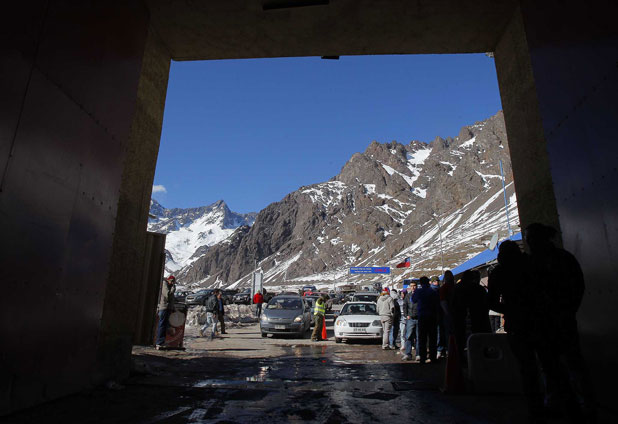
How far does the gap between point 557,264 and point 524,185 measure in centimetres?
298

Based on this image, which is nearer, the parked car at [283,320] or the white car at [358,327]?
the white car at [358,327]

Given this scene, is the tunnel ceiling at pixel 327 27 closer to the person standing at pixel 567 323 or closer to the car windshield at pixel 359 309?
the person standing at pixel 567 323

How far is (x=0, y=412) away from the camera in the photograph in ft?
10.9

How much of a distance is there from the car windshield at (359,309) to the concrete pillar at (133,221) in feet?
31.6

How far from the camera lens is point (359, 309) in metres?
15.0

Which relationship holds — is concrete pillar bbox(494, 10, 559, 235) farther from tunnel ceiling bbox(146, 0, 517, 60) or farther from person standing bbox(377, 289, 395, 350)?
person standing bbox(377, 289, 395, 350)

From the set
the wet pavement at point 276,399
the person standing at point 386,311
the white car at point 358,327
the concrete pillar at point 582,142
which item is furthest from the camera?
the white car at point 358,327

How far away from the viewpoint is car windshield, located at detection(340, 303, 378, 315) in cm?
1466

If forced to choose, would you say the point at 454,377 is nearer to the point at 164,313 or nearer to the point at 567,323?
the point at 567,323

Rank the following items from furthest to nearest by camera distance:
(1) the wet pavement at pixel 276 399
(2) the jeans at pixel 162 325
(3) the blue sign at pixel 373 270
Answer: (3) the blue sign at pixel 373 270 < (2) the jeans at pixel 162 325 < (1) the wet pavement at pixel 276 399

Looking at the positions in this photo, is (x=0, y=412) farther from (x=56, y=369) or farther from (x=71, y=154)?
(x=71, y=154)

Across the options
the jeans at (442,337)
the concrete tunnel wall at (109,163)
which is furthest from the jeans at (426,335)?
the concrete tunnel wall at (109,163)

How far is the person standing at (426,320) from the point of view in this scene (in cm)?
868

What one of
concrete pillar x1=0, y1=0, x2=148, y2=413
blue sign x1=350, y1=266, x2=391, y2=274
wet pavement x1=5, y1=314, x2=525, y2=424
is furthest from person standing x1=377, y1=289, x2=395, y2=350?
blue sign x1=350, y1=266, x2=391, y2=274
